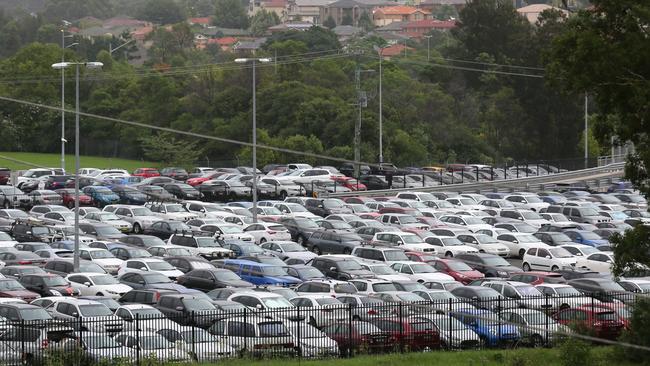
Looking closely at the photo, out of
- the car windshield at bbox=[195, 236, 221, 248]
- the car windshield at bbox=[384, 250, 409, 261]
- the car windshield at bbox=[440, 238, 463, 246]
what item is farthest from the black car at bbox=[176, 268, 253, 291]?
the car windshield at bbox=[440, 238, 463, 246]

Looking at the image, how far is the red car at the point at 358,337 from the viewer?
2681 cm

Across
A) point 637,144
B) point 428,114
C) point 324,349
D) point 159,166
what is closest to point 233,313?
point 324,349

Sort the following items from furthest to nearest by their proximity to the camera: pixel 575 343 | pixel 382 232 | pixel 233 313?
1. pixel 382 232
2. pixel 233 313
3. pixel 575 343

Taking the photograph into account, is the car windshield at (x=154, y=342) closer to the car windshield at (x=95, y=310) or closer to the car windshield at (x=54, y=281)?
the car windshield at (x=95, y=310)

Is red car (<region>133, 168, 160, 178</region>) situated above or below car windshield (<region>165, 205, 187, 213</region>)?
below

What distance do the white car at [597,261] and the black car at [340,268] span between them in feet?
29.4

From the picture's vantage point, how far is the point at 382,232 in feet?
158

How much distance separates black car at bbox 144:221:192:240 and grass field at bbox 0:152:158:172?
39.6 meters

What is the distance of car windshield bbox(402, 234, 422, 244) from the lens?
4691 cm

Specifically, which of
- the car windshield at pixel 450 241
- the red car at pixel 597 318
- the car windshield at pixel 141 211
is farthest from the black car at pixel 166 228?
the red car at pixel 597 318

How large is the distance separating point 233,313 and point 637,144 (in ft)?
31.6

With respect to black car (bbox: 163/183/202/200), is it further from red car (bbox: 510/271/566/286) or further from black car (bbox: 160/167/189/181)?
red car (bbox: 510/271/566/286)

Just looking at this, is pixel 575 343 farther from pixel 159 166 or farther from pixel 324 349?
pixel 159 166

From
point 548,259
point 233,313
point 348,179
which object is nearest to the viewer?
point 233,313
